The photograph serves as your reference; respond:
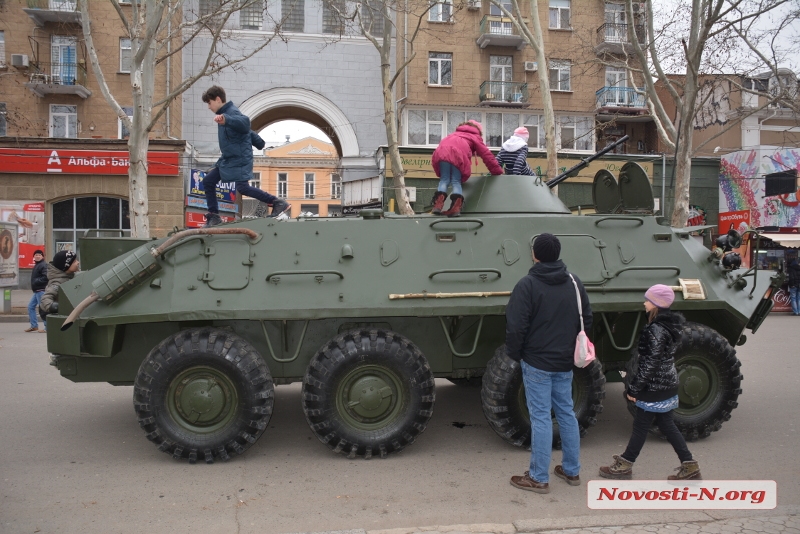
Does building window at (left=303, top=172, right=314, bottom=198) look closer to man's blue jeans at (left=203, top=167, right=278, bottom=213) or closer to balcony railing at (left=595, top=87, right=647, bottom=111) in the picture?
balcony railing at (left=595, top=87, right=647, bottom=111)

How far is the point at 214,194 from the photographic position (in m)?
6.81

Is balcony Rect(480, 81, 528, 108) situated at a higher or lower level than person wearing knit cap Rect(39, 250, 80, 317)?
higher

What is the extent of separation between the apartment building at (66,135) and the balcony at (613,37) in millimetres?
14992

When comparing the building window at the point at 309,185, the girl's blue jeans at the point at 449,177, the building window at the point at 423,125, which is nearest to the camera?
the girl's blue jeans at the point at 449,177

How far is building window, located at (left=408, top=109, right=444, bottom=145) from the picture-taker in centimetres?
2423

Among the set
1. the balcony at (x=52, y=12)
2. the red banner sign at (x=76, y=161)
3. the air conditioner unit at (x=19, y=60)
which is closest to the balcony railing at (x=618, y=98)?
the red banner sign at (x=76, y=161)

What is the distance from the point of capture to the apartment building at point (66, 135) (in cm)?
2098

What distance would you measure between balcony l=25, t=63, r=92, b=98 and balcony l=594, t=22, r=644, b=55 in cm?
1756

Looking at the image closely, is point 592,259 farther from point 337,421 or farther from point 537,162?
point 537,162

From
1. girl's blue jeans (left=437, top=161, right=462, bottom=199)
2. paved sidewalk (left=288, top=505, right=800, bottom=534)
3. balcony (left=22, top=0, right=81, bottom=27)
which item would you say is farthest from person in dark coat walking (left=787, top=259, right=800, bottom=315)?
balcony (left=22, top=0, right=81, bottom=27)

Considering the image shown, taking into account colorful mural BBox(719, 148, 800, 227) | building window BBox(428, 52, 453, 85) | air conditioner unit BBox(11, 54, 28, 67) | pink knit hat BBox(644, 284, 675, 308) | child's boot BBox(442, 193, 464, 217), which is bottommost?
pink knit hat BBox(644, 284, 675, 308)

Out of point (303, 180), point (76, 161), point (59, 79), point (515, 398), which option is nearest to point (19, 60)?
point (59, 79)

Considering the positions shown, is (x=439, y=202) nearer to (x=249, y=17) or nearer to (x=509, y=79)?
(x=249, y=17)

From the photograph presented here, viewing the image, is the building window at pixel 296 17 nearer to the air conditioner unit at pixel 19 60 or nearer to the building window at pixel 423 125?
the building window at pixel 423 125
